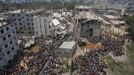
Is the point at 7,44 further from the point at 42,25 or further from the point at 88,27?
the point at 88,27

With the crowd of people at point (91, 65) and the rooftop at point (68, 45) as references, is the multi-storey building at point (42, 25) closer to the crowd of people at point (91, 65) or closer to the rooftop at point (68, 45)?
the rooftop at point (68, 45)

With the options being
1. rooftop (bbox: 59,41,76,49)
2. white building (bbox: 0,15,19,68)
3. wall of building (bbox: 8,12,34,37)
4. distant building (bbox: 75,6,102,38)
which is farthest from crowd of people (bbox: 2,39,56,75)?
wall of building (bbox: 8,12,34,37)

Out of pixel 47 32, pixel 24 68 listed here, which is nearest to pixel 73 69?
pixel 24 68

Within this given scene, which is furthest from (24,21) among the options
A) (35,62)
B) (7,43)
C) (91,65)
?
(91,65)

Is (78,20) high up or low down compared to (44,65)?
up

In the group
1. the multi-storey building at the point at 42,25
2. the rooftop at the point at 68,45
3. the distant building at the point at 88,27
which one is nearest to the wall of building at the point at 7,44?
the rooftop at the point at 68,45

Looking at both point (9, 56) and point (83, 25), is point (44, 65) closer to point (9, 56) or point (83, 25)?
point (9, 56)
